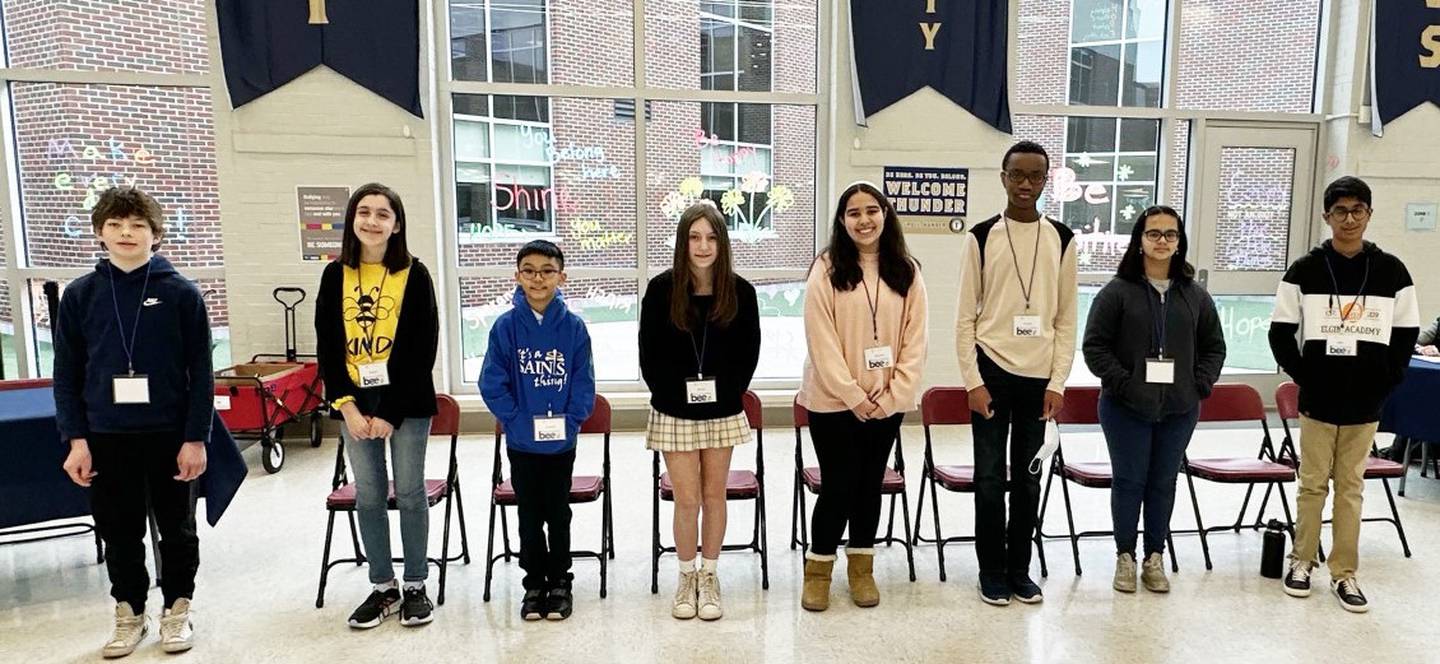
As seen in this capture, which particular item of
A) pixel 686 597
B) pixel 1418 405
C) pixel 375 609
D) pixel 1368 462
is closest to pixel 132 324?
pixel 375 609

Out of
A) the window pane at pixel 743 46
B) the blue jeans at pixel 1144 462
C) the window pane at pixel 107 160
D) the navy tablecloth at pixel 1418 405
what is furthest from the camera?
the window pane at pixel 743 46

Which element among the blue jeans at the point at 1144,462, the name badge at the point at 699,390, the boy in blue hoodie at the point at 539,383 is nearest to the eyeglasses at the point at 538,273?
the boy in blue hoodie at the point at 539,383

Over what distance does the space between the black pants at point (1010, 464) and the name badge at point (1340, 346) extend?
3.27 feet

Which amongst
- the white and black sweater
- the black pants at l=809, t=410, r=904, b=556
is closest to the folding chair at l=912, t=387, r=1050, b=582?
the black pants at l=809, t=410, r=904, b=556

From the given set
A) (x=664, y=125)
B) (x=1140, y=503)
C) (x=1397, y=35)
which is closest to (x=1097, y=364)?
(x=1140, y=503)

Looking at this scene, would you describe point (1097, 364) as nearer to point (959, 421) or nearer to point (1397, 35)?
point (959, 421)

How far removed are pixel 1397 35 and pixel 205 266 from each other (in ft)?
28.4

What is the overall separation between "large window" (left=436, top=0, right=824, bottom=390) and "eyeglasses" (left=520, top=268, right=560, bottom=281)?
3044 mm

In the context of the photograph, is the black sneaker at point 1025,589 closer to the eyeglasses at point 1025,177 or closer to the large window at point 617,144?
the eyeglasses at point 1025,177

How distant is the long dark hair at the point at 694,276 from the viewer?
263cm

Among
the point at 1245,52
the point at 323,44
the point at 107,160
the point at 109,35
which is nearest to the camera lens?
the point at 323,44

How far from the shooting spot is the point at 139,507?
8.26 feet

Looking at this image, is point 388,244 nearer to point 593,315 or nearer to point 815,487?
point 815,487

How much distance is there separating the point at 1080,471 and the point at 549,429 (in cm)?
217
